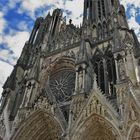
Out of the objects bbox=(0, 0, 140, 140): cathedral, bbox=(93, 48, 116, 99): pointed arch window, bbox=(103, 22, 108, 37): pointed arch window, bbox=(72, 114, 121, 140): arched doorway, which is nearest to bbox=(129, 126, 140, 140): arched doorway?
bbox=(0, 0, 140, 140): cathedral

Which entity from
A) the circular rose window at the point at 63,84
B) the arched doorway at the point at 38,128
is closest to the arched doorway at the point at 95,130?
the arched doorway at the point at 38,128

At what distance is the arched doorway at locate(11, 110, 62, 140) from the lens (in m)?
13.7

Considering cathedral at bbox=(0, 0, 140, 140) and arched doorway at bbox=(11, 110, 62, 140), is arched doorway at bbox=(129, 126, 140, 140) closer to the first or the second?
cathedral at bbox=(0, 0, 140, 140)

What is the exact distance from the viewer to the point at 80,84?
14.3 metres

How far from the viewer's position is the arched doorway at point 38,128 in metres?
13.7

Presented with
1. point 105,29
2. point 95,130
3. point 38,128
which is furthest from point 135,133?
point 105,29

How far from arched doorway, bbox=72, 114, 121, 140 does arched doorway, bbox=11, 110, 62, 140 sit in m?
2.10

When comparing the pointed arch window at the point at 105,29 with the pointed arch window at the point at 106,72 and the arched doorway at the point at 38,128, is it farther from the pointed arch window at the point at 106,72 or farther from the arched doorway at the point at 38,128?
the arched doorway at the point at 38,128

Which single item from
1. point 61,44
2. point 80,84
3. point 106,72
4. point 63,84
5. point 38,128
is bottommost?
point 38,128

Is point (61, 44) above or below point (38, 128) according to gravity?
above

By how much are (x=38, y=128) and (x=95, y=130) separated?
3.70 metres

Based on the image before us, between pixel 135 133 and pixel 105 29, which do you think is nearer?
pixel 135 133

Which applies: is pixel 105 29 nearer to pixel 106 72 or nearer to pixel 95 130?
pixel 106 72

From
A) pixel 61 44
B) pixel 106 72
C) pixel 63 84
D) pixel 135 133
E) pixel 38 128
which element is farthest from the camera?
pixel 61 44
